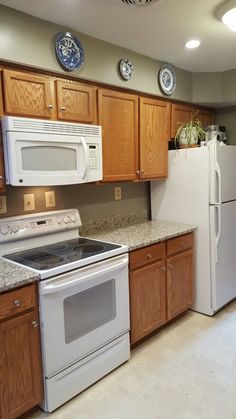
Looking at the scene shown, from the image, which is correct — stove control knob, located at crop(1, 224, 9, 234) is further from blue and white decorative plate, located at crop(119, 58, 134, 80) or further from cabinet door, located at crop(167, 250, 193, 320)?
blue and white decorative plate, located at crop(119, 58, 134, 80)

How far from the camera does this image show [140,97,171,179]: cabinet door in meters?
2.79

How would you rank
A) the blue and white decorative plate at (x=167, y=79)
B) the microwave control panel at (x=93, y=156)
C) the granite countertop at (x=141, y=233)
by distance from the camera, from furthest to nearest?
the blue and white decorative plate at (x=167, y=79) → the granite countertop at (x=141, y=233) → the microwave control panel at (x=93, y=156)

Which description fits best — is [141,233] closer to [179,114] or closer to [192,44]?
[179,114]

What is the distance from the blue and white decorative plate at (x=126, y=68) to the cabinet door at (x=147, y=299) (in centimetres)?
155

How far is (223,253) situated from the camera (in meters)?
2.95

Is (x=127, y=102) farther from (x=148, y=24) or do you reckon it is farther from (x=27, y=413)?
(x=27, y=413)

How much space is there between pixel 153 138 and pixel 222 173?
2.30ft

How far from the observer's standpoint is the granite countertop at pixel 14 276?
62.4 inches

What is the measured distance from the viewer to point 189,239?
2.86 meters

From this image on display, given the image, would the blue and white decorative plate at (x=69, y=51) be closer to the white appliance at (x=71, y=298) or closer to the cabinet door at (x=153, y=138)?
the cabinet door at (x=153, y=138)

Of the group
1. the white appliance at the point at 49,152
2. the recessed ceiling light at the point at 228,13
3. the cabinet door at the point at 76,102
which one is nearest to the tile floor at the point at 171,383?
the white appliance at the point at 49,152

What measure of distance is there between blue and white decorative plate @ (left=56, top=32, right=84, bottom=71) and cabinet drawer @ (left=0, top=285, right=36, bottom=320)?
59.5 inches

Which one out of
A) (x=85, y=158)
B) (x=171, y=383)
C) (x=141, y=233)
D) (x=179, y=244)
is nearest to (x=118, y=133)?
(x=85, y=158)

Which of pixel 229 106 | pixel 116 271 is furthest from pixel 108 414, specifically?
pixel 229 106
